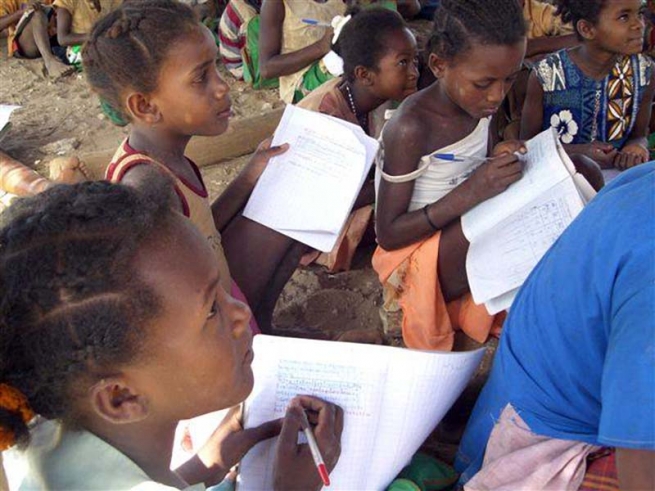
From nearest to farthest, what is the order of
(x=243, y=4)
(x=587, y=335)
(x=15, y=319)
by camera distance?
(x=15, y=319) → (x=587, y=335) → (x=243, y=4)

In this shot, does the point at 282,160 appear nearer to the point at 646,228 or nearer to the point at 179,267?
the point at 179,267

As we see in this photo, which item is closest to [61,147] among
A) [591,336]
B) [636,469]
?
[591,336]

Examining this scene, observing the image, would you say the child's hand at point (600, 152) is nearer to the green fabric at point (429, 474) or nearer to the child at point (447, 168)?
the child at point (447, 168)

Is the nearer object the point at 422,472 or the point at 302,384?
the point at 302,384

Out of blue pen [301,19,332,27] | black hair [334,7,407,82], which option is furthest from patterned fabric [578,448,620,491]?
blue pen [301,19,332,27]

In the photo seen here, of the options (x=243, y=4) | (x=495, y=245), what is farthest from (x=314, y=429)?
(x=243, y=4)

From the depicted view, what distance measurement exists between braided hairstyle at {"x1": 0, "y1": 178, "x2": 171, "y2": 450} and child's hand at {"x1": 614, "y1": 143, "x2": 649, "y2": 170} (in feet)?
6.09

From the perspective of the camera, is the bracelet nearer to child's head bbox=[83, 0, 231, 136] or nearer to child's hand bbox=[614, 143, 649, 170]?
child's head bbox=[83, 0, 231, 136]

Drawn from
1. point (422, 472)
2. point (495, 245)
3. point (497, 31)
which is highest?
point (497, 31)

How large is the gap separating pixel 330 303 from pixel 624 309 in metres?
1.51

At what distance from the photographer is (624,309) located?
0.88m

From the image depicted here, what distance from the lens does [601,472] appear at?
1112mm

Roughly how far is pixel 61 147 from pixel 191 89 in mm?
1959

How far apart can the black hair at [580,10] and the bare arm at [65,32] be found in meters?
2.95
